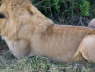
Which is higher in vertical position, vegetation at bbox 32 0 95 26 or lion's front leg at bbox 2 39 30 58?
vegetation at bbox 32 0 95 26

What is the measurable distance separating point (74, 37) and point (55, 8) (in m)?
2.21

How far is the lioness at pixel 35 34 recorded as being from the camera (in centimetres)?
646

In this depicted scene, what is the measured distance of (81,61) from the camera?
21.5 ft

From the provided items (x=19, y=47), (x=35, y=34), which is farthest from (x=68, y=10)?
(x=19, y=47)

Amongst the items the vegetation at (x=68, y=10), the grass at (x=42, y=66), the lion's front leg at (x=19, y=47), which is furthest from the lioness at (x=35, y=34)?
the vegetation at (x=68, y=10)

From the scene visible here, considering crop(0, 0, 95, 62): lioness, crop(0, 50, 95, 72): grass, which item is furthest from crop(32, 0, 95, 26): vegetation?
crop(0, 50, 95, 72): grass

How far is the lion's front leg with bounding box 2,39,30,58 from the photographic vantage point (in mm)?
6570

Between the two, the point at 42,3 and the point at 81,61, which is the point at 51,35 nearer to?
the point at 81,61

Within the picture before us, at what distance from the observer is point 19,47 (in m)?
6.59

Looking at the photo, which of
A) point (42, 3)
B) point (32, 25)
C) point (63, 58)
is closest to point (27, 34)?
point (32, 25)

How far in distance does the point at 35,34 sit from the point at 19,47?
387 millimetres

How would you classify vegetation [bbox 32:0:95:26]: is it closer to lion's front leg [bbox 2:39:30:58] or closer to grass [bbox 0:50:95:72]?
lion's front leg [bbox 2:39:30:58]

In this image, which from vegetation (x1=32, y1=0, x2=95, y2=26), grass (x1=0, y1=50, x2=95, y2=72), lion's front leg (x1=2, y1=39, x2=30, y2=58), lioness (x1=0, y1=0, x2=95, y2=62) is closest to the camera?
grass (x1=0, y1=50, x2=95, y2=72)

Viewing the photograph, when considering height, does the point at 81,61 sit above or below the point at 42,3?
below
